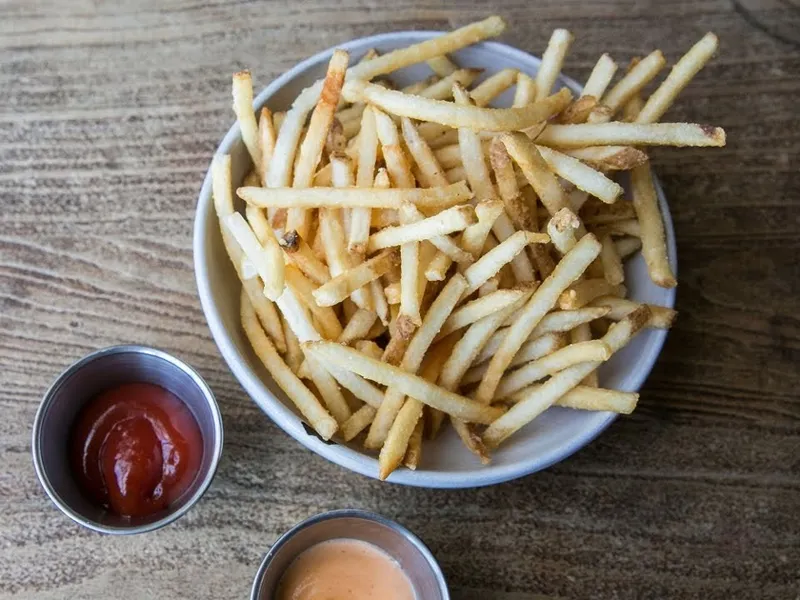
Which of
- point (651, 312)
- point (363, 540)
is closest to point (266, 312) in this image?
point (363, 540)

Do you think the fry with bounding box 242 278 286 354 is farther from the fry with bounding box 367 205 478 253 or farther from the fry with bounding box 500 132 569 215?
the fry with bounding box 500 132 569 215

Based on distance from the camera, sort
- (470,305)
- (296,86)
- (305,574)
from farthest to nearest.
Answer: (296,86)
(305,574)
(470,305)

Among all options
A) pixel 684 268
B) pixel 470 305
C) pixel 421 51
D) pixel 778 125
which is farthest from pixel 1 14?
pixel 778 125

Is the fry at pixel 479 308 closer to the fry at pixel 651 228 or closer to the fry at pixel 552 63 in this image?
the fry at pixel 651 228

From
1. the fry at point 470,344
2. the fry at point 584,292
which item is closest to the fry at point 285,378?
the fry at point 470,344

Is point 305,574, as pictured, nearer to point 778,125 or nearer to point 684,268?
point 684,268

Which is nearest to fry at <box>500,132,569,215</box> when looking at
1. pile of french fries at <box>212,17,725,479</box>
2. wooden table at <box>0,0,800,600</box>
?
pile of french fries at <box>212,17,725,479</box>
